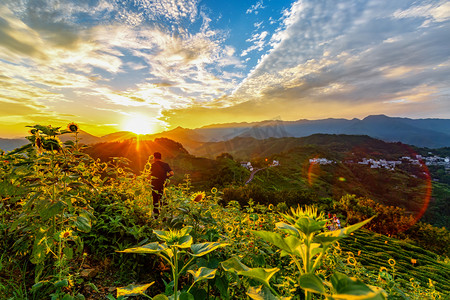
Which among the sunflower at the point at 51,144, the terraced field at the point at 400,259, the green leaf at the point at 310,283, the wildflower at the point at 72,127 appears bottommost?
the terraced field at the point at 400,259

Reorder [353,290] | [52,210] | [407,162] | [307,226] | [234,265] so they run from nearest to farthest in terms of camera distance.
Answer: [353,290] < [307,226] < [234,265] < [52,210] < [407,162]

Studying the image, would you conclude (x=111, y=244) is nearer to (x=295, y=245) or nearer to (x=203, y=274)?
(x=203, y=274)

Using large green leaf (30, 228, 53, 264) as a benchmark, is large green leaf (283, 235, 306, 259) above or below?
above

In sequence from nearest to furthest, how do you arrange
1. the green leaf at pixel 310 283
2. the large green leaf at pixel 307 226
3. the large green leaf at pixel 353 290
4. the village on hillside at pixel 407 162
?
the large green leaf at pixel 353 290
the green leaf at pixel 310 283
the large green leaf at pixel 307 226
the village on hillside at pixel 407 162

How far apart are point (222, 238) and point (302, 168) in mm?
78510

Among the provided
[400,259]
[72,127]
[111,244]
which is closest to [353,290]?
[72,127]

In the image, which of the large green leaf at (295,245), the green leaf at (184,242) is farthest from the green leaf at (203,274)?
the large green leaf at (295,245)

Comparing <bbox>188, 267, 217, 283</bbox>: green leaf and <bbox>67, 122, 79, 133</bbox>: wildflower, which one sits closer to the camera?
<bbox>188, 267, 217, 283</bbox>: green leaf

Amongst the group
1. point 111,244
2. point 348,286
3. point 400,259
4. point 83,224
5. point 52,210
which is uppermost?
point 348,286

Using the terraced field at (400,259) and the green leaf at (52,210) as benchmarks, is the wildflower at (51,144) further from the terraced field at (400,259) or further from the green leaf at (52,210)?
the terraced field at (400,259)

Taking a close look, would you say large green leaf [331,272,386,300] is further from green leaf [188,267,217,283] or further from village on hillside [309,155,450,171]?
village on hillside [309,155,450,171]

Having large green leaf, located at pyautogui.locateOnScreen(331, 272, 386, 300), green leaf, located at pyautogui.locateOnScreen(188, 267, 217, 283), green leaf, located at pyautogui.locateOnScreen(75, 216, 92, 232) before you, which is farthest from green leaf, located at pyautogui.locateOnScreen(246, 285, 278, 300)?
green leaf, located at pyautogui.locateOnScreen(75, 216, 92, 232)

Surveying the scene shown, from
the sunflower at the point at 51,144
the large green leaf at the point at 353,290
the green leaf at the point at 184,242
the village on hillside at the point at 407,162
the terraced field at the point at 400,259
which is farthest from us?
the village on hillside at the point at 407,162

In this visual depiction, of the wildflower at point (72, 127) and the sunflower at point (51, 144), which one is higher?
the wildflower at point (72, 127)
